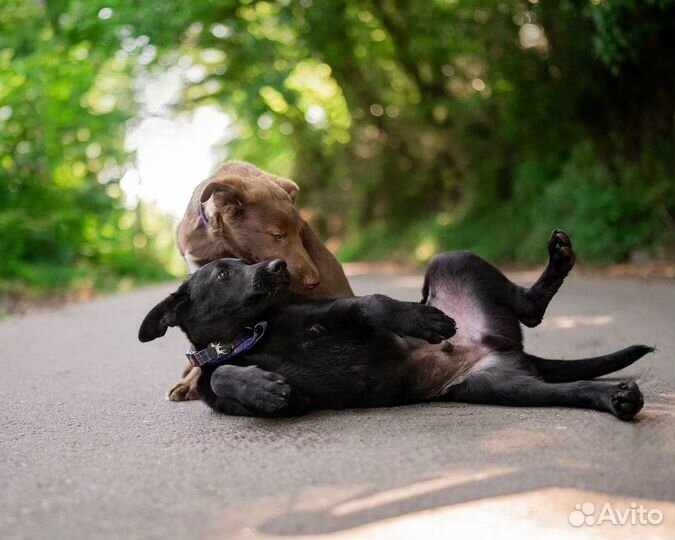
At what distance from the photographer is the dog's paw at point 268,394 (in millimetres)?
3414

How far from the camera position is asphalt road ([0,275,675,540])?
2.34 metres

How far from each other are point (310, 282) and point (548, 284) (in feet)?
4.14

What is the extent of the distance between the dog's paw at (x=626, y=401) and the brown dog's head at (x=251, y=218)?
217cm

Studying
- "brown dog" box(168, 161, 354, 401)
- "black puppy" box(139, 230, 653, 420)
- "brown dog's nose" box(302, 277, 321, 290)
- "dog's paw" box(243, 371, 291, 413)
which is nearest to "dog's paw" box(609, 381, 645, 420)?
"black puppy" box(139, 230, 653, 420)

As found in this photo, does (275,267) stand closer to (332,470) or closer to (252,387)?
(252,387)

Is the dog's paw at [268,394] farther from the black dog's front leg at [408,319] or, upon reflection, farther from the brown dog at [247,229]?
the brown dog at [247,229]

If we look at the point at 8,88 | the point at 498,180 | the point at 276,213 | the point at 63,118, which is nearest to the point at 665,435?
the point at 276,213

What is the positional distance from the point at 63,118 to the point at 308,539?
48.6ft

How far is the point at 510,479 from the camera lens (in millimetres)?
2607

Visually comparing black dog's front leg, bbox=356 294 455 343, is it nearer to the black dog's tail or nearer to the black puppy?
the black puppy

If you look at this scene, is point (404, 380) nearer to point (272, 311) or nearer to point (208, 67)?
point (272, 311)
